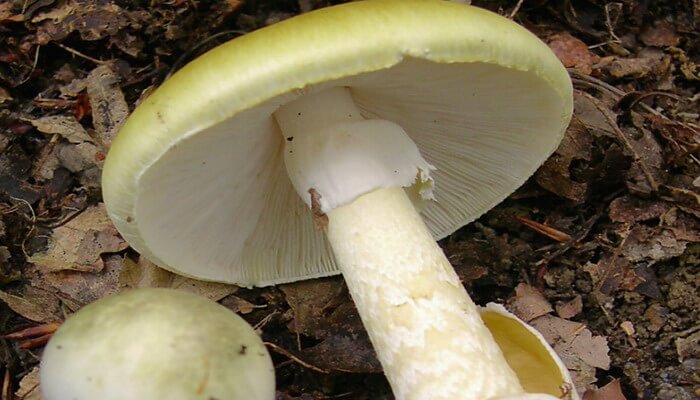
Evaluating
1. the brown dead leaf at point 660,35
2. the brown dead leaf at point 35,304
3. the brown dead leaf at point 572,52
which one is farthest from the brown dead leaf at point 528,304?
the brown dead leaf at point 35,304

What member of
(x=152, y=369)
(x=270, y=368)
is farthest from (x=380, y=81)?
(x=152, y=369)

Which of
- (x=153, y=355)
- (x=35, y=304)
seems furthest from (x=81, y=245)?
(x=153, y=355)

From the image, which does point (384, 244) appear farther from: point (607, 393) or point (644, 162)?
point (644, 162)

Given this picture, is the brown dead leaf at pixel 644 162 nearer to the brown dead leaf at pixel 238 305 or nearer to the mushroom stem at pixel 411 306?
the mushroom stem at pixel 411 306

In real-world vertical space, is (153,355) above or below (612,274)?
above

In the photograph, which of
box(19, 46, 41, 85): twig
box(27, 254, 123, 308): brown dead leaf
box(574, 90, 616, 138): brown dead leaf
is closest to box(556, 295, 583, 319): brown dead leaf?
box(574, 90, 616, 138): brown dead leaf

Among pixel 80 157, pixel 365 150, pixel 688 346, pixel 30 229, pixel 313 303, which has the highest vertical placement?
pixel 365 150

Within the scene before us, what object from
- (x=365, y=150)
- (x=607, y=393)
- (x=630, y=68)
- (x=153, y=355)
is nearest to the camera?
(x=153, y=355)
